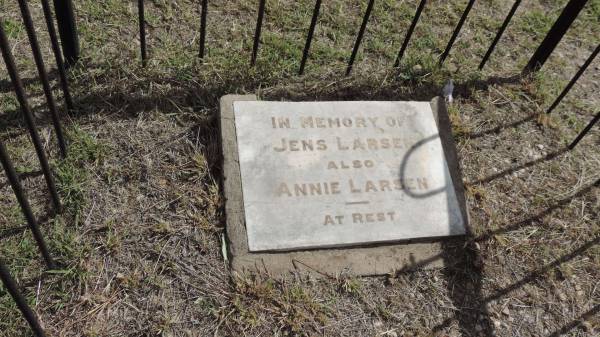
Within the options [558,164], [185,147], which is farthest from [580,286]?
[185,147]

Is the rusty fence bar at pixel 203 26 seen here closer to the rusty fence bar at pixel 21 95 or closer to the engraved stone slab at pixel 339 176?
the engraved stone slab at pixel 339 176

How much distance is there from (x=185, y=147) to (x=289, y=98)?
602 mm

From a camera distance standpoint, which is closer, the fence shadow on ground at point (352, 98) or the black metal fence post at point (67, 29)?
the fence shadow on ground at point (352, 98)

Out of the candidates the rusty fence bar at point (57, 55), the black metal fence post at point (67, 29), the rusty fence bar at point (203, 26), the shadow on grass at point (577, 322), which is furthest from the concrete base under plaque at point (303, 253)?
the black metal fence post at point (67, 29)

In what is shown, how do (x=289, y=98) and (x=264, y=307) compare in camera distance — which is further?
(x=289, y=98)

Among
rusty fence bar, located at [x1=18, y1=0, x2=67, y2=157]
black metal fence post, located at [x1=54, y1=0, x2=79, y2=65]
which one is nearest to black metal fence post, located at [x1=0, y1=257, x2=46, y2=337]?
rusty fence bar, located at [x1=18, y1=0, x2=67, y2=157]

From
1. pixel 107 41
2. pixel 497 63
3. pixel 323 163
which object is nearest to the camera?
pixel 323 163

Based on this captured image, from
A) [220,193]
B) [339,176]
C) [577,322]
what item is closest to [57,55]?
[220,193]

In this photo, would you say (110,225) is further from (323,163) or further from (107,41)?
(107,41)

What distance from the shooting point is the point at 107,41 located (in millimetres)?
2959

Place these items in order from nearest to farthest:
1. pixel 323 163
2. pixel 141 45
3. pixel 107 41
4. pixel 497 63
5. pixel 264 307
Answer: pixel 264 307, pixel 323 163, pixel 141 45, pixel 107 41, pixel 497 63

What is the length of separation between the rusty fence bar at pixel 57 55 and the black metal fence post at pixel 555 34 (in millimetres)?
2506

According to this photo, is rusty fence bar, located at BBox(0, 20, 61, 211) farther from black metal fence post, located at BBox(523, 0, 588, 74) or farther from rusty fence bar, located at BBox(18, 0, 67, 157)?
black metal fence post, located at BBox(523, 0, 588, 74)

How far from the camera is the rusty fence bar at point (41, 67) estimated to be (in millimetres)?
1914
